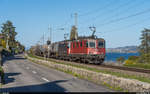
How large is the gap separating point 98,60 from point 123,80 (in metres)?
23.4

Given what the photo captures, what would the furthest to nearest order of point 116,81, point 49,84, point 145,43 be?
point 145,43 < point 49,84 < point 116,81

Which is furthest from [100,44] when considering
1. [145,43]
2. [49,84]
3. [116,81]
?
[145,43]

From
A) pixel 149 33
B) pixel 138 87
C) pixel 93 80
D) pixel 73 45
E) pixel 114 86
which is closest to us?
pixel 138 87

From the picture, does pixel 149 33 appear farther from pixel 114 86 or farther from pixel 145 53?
pixel 114 86

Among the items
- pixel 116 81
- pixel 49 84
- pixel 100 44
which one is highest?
pixel 100 44

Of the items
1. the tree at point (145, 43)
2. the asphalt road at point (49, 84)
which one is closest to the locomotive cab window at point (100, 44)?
the asphalt road at point (49, 84)

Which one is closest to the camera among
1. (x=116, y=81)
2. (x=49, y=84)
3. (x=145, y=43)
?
(x=116, y=81)

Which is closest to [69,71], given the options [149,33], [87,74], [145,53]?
[87,74]

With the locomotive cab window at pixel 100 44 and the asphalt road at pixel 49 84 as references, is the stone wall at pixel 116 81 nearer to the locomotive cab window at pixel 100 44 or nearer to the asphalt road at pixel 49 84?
the asphalt road at pixel 49 84

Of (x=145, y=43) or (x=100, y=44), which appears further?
(x=145, y=43)

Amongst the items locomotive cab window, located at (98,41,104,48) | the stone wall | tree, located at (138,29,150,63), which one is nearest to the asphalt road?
the stone wall

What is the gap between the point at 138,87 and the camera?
10.7 metres

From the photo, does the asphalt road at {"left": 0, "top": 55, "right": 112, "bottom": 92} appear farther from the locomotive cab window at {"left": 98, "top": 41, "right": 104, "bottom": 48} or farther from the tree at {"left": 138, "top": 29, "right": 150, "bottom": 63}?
the tree at {"left": 138, "top": 29, "right": 150, "bottom": 63}

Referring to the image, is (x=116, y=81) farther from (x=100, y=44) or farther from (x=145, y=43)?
(x=145, y=43)
